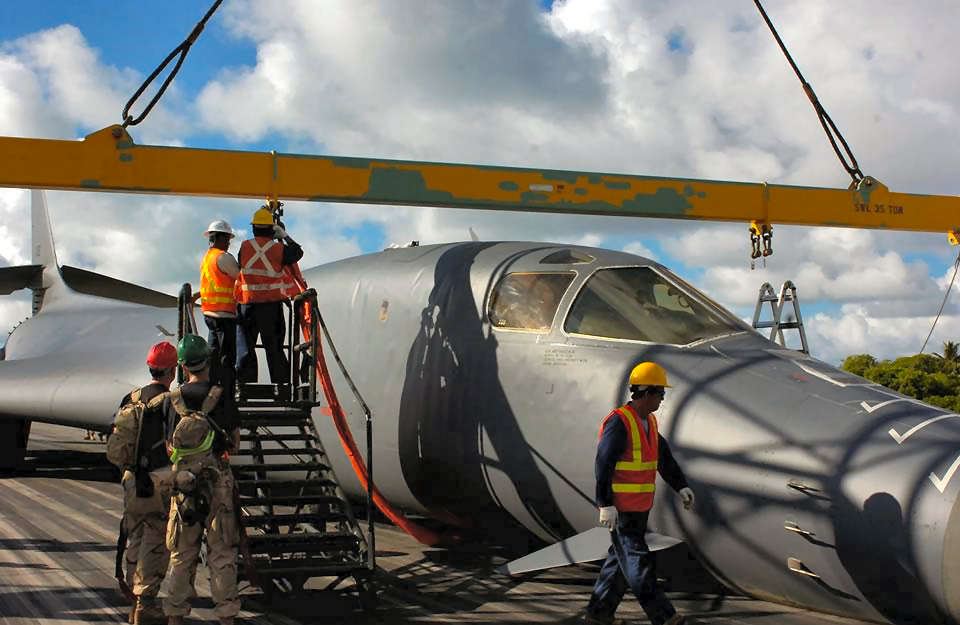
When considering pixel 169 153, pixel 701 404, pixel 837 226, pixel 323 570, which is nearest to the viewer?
pixel 701 404

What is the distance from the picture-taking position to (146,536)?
253 inches

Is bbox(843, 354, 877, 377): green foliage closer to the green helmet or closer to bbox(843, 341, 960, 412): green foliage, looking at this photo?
bbox(843, 341, 960, 412): green foliage

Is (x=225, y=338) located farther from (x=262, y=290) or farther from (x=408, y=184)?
(x=408, y=184)

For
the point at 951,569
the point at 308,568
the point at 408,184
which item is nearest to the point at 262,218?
the point at 408,184

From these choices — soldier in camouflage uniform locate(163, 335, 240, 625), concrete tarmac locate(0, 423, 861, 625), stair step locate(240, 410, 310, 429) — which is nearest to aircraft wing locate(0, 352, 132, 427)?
concrete tarmac locate(0, 423, 861, 625)

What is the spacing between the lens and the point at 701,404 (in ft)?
20.4

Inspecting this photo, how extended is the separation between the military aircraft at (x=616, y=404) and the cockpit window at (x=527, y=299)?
0.02 metres

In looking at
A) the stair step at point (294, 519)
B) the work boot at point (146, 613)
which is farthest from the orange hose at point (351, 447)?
the work boot at point (146, 613)

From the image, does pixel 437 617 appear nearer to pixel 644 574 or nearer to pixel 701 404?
pixel 644 574

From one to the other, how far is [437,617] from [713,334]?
304 cm

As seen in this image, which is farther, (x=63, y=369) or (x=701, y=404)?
(x=63, y=369)

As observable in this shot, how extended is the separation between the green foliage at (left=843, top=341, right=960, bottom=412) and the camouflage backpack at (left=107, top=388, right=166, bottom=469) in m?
27.3

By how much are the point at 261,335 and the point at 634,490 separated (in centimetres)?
439

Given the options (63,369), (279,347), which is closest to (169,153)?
(279,347)
